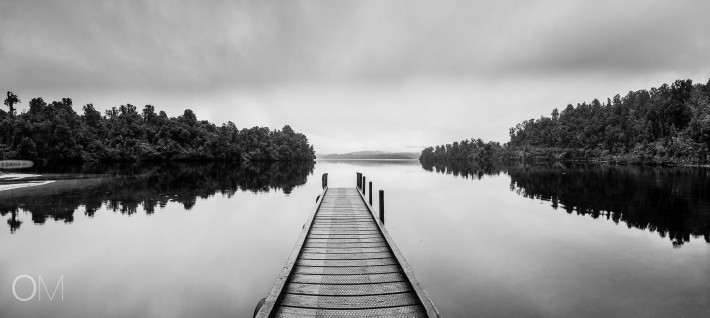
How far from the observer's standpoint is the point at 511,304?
780 cm

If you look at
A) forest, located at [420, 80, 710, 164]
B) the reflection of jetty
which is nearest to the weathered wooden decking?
the reflection of jetty

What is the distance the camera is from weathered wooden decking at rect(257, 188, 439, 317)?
5930mm

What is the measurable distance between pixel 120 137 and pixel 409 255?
93.5 metres

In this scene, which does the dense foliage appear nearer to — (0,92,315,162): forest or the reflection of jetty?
(0,92,315,162): forest

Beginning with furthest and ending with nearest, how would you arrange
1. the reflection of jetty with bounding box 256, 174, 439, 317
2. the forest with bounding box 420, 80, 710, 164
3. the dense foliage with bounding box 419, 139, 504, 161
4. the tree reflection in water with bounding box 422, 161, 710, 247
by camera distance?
the dense foliage with bounding box 419, 139, 504, 161 → the forest with bounding box 420, 80, 710, 164 → the tree reflection in water with bounding box 422, 161, 710, 247 → the reflection of jetty with bounding box 256, 174, 439, 317

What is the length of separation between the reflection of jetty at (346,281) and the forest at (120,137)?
7722 centimetres

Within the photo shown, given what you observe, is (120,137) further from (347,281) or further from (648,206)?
(648,206)

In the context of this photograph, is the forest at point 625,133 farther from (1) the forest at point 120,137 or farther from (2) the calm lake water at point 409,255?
(1) the forest at point 120,137

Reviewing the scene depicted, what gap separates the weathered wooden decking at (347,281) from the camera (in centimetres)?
593

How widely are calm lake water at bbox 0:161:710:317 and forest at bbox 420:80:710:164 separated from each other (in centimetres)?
5667

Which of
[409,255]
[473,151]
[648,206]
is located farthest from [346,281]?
[473,151]

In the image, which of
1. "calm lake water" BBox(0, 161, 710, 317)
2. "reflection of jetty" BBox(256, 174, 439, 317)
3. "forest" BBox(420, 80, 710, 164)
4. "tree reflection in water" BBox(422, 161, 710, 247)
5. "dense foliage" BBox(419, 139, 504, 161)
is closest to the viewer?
"reflection of jetty" BBox(256, 174, 439, 317)

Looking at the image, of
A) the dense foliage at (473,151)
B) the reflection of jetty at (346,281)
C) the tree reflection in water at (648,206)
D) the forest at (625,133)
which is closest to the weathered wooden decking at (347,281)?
the reflection of jetty at (346,281)

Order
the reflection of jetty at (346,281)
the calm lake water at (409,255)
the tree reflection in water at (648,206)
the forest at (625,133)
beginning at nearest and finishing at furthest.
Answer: the reflection of jetty at (346,281) → the calm lake water at (409,255) → the tree reflection in water at (648,206) → the forest at (625,133)
